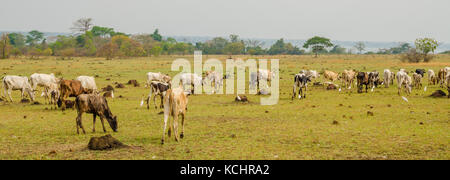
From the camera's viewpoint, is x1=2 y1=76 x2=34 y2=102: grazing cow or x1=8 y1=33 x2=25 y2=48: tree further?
x1=8 y1=33 x2=25 y2=48: tree

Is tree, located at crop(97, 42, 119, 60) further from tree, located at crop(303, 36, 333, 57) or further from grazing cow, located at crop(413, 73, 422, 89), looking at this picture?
grazing cow, located at crop(413, 73, 422, 89)

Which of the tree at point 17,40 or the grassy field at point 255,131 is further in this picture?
the tree at point 17,40

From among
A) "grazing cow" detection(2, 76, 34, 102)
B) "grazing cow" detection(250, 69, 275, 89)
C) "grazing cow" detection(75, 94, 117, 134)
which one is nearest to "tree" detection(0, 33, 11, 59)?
"grazing cow" detection(2, 76, 34, 102)

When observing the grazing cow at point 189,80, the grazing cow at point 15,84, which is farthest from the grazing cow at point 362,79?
the grazing cow at point 15,84

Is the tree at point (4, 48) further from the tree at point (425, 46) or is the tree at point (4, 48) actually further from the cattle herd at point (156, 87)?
the tree at point (425, 46)

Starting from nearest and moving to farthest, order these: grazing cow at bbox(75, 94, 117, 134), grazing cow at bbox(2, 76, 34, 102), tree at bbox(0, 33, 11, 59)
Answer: grazing cow at bbox(75, 94, 117, 134), grazing cow at bbox(2, 76, 34, 102), tree at bbox(0, 33, 11, 59)

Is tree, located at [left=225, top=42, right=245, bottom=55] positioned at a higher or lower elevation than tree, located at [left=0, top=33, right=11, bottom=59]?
higher

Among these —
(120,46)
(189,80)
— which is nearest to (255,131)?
(189,80)

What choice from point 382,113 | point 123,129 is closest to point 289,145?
point 123,129

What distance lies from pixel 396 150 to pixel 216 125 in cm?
600

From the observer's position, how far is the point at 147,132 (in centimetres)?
1262

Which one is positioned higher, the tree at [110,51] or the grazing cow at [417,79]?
the tree at [110,51]
